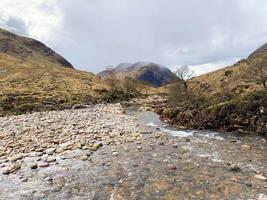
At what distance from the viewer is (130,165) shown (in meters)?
25.7

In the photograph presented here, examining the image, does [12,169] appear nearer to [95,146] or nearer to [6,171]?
[6,171]

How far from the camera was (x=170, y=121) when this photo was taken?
1934 inches

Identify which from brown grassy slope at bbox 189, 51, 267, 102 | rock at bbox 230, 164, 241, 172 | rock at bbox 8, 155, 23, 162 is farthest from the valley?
brown grassy slope at bbox 189, 51, 267, 102

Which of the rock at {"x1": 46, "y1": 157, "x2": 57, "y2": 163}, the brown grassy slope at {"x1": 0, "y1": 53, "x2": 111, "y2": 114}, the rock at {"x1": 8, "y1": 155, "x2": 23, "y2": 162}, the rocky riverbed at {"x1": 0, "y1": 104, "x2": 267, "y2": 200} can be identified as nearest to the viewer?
the rocky riverbed at {"x1": 0, "y1": 104, "x2": 267, "y2": 200}

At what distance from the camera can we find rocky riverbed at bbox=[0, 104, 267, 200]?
2023 cm

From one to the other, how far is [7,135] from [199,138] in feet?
73.6

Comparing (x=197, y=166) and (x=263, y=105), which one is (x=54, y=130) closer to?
(x=197, y=166)

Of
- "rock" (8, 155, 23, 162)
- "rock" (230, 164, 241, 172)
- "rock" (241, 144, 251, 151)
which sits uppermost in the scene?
"rock" (241, 144, 251, 151)

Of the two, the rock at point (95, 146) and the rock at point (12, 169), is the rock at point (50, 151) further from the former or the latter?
the rock at point (12, 169)

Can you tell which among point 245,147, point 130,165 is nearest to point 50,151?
point 130,165

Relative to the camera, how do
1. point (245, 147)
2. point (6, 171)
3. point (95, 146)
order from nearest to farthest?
1. point (6, 171)
2. point (245, 147)
3. point (95, 146)

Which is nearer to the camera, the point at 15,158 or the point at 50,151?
the point at 15,158

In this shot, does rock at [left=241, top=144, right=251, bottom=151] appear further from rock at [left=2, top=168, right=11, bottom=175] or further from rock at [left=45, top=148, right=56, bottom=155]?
rock at [left=2, top=168, right=11, bottom=175]

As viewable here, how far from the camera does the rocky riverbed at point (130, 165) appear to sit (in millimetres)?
20234
